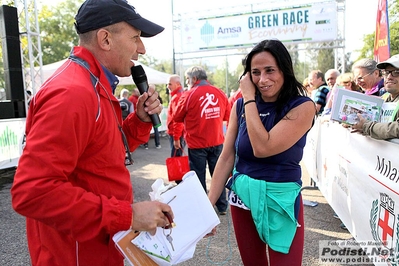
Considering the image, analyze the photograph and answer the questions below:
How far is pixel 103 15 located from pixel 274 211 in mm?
1401

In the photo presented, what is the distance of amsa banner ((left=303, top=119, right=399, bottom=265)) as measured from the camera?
2.30 metres

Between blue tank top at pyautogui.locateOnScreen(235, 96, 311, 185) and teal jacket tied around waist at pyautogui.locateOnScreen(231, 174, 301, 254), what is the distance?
57mm

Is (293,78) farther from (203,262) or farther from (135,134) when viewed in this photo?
(203,262)

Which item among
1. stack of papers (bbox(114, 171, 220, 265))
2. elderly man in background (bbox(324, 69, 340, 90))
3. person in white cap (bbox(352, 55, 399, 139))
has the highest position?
elderly man in background (bbox(324, 69, 340, 90))

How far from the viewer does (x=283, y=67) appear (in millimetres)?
1990

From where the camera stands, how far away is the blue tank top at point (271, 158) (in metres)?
1.94

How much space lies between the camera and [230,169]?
7.18 ft

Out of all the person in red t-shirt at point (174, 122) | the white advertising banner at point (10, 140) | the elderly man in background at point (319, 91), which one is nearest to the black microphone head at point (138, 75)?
the person in red t-shirt at point (174, 122)

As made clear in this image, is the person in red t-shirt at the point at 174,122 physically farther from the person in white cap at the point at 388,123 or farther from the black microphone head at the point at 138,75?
the black microphone head at the point at 138,75

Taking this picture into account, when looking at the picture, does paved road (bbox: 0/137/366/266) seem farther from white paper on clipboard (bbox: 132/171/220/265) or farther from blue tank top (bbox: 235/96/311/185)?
white paper on clipboard (bbox: 132/171/220/265)

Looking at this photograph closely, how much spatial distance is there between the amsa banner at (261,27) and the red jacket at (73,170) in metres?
12.4

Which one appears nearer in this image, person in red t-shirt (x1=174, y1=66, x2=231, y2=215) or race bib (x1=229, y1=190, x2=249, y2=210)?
race bib (x1=229, y1=190, x2=249, y2=210)

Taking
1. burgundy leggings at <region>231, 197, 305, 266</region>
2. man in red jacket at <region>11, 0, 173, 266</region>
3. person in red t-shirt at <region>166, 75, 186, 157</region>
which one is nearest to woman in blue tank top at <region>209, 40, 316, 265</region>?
burgundy leggings at <region>231, 197, 305, 266</region>

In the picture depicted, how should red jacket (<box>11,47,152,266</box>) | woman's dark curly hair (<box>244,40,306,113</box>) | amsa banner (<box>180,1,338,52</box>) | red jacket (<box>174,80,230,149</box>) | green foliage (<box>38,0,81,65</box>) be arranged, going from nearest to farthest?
red jacket (<box>11,47,152,266</box>), woman's dark curly hair (<box>244,40,306,113</box>), red jacket (<box>174,80,230,149</box>), amsa banner (<box>180,1,338,52</box>), green foliage (<box>38,0,81,65</box>)
